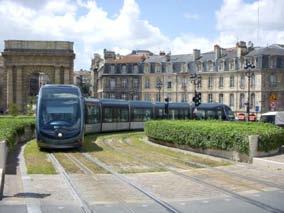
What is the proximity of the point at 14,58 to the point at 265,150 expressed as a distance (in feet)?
256

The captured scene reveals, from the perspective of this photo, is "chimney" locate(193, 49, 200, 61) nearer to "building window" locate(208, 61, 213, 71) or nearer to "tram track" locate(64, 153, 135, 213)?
"building window" locate(208, 61, 213, 71)

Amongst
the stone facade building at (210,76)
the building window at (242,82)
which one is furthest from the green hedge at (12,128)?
the building window at (242,82)

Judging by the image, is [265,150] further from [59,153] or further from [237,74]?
[237,74]

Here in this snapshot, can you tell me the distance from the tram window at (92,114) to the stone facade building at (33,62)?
175 feet

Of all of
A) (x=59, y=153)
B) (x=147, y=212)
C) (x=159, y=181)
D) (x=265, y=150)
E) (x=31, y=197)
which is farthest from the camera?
(x=59, y=153)

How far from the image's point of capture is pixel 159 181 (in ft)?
52.1

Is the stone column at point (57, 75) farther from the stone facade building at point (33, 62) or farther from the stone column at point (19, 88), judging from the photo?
the stone column at point (19, 88)

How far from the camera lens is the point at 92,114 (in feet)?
134

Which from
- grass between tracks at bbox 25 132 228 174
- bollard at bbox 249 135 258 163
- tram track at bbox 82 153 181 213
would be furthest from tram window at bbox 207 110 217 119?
bollard at bbox 249 135 258 163

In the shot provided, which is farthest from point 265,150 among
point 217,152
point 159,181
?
point 159,181

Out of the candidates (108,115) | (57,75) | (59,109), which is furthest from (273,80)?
(59,109)

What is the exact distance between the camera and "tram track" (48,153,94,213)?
38.6ft

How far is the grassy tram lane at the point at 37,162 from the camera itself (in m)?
18.0

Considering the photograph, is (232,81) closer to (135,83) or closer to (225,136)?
(135,83)
